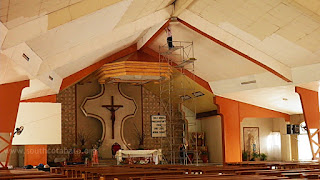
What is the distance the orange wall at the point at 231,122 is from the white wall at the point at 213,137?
162 cm

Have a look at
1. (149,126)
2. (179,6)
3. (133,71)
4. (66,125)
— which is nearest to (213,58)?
(179,6)

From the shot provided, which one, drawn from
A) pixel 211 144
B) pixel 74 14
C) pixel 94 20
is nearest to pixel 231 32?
pixel 94 20

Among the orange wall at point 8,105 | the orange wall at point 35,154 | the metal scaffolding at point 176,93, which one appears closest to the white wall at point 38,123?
the orange wall at point 35,154

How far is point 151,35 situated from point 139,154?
491 cm

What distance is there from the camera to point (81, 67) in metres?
16.0

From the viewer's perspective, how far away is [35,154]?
A: 51.0 feet

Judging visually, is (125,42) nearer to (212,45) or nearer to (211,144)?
(212,45)

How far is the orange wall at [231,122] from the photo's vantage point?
1797 cm

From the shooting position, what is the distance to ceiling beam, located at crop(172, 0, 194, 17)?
1341 centimetres

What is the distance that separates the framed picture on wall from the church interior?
0.05 metres

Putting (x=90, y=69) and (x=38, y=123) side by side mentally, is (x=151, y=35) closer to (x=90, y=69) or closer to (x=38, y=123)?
(x=90, y=69)

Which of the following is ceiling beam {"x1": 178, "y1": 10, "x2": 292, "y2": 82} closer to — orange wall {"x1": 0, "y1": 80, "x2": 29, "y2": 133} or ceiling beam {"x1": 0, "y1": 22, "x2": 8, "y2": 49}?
orange wall {"x1": 0, "y1": 80, "x2": 29, "y2": 133}

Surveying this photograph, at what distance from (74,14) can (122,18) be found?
261 centimetres

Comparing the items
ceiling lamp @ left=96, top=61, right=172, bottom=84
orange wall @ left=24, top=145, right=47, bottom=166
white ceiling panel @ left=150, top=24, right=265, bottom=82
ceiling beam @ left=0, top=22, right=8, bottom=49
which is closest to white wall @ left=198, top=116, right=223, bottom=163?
white ceiling panel @ left=150, top=24, right=265, bottom=82
